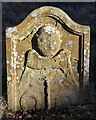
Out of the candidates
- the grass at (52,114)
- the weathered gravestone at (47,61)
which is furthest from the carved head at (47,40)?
the grass at (52,114)

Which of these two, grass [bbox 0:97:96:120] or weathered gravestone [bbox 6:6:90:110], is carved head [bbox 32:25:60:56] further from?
grass [bbox 0:97:96:120]

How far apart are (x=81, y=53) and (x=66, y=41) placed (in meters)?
0.35

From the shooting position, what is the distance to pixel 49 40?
294 centimetres

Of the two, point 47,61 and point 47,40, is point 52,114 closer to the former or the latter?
point 47,61

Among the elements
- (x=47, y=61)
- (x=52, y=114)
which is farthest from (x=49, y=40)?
(x=52, y=114)

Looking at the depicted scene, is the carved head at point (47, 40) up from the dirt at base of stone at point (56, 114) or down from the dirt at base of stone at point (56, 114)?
up

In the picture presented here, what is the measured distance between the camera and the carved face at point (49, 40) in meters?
2.91

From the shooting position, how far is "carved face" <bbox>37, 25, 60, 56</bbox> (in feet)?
9.56

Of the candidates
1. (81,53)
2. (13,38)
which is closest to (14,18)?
(13,38)

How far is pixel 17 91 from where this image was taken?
119 inches

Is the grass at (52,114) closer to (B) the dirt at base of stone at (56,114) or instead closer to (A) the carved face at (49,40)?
(B) the dirt at base of stone at (56,114)

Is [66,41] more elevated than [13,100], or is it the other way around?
[66,41]

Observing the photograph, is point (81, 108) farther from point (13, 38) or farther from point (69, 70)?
point (13, 38)

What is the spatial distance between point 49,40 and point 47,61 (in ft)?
1.23
